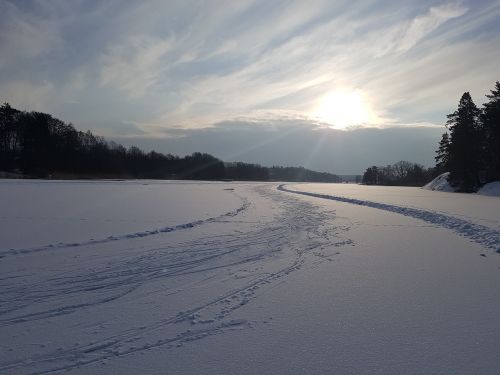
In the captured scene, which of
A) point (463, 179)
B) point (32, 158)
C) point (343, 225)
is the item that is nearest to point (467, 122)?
point (463, 179)

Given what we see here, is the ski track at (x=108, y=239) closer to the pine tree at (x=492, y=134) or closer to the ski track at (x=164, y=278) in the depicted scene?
the ski track at (x=164, y=278)

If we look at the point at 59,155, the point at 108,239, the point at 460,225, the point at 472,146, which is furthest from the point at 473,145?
the point at 59,155

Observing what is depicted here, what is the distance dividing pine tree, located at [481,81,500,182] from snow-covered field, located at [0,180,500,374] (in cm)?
3353

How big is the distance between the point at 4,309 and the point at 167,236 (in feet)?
17.6

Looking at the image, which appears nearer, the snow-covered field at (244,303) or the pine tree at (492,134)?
the snow-covered field at (244,303)

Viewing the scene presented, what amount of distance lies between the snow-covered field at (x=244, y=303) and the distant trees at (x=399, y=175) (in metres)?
83.0

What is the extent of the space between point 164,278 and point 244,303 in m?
1.79

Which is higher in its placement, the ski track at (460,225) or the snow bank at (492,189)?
the snow bank at (492,189)

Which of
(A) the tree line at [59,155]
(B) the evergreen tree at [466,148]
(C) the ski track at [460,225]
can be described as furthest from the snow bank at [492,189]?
(A) the tree line at [59,155]

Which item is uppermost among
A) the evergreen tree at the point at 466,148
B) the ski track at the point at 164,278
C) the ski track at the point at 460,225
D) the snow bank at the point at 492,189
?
the evergreen tree at the point at 466,148

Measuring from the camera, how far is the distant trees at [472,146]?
3903 cm

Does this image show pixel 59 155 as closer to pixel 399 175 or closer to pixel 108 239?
pixel 108 239

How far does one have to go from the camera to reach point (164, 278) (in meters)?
6.28

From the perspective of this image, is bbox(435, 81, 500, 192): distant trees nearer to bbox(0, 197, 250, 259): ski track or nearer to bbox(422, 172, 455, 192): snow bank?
bbox(422, 172, 455, 192): snow bank
